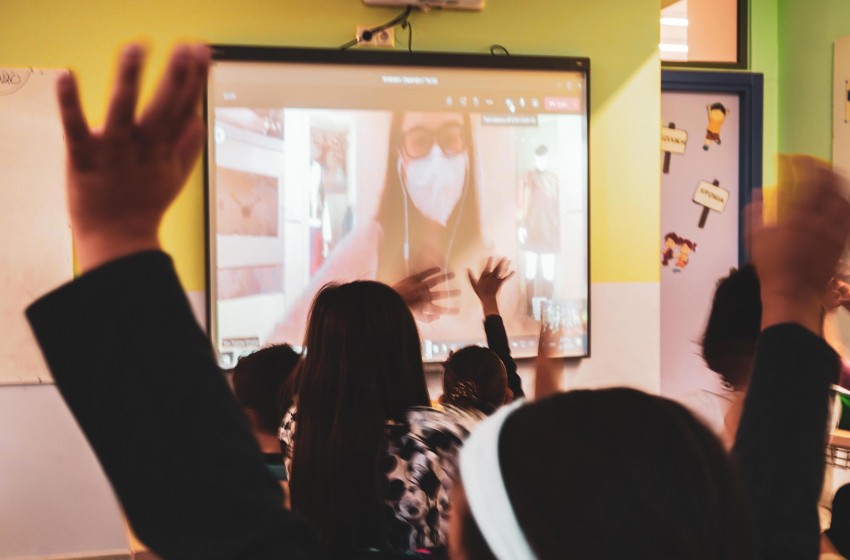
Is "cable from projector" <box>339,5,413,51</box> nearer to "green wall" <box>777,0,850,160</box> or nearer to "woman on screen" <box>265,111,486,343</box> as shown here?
"woman on screen" <box>265,111,486,343</box>

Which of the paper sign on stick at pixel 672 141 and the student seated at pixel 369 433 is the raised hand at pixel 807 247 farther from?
the paper sign on stick at pixel 672 141

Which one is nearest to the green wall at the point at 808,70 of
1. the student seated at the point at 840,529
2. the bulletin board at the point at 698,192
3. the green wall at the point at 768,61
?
the green wall at the point at 768,61

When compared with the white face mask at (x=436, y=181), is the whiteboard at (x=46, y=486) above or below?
below

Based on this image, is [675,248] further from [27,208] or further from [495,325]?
[27,208]

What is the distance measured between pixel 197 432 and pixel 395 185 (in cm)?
336

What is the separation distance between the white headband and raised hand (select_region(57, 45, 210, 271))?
24cm

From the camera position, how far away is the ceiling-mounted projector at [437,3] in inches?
145

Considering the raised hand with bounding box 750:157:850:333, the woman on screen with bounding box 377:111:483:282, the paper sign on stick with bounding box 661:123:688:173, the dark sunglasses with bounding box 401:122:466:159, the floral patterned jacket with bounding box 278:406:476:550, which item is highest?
the paper sign on stick with bounding box 661:123:688:173

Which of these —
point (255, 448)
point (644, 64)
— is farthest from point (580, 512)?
point (644, 64)

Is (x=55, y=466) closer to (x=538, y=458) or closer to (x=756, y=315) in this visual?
(x=756, y=315)

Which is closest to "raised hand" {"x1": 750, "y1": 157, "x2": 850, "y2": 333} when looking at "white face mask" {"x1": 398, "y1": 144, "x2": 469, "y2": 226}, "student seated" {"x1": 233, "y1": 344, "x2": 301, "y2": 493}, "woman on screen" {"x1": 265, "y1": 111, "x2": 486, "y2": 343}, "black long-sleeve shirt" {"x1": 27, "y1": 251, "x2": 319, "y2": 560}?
"black long-sleeve shirt" {"x1": 27, "y1": 251, "x2": 319, "y2": 560}

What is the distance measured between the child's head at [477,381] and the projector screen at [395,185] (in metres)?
1.31

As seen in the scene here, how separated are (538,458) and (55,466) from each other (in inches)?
139

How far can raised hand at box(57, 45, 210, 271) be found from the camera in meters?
0.46
